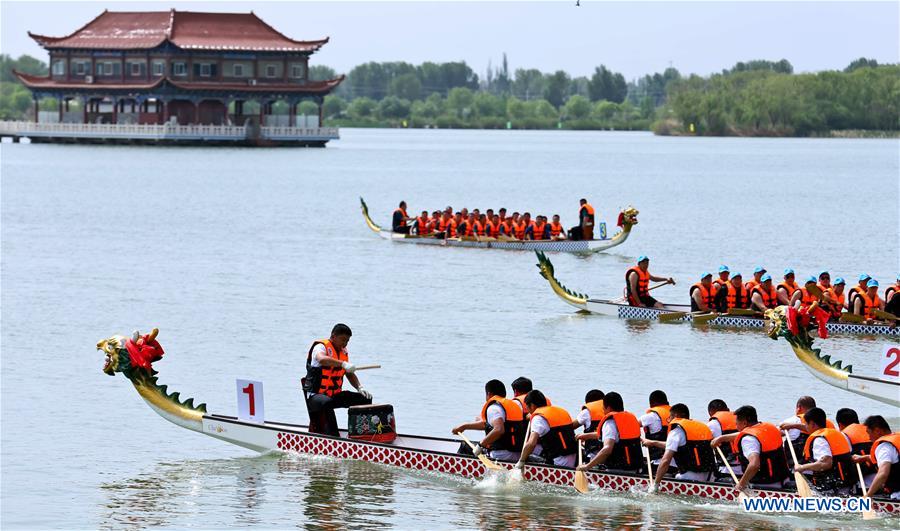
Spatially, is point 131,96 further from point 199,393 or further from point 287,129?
point 199,393

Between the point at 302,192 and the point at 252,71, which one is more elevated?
the point at 252,71

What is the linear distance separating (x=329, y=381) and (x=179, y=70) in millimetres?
108138

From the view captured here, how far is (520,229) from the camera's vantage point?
158 ft

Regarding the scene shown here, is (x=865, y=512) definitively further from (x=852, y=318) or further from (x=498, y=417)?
(x=852, y=318)

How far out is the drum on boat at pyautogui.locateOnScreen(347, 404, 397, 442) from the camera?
64.1 ft

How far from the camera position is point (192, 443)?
74.2 ft

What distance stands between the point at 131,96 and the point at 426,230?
77246 mm

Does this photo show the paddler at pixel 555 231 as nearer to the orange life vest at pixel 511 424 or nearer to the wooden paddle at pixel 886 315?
the wooden paddle at pixel 886 315

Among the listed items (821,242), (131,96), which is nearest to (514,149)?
(131,96)

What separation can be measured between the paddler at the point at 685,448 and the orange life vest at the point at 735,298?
47.1 feet

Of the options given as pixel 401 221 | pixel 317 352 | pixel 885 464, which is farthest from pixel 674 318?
pixel 401 221

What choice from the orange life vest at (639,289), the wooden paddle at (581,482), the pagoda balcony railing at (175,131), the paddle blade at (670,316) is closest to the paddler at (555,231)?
the orange life vest at (639,289)

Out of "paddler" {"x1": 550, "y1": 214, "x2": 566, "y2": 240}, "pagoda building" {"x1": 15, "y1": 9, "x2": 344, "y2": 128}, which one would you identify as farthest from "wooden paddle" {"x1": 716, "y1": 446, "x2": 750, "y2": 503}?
"pagoda building" {"x1": 15, "y1": 9, "x2": 344, "y2": 128}

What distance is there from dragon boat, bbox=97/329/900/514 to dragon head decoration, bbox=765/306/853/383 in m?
4.72
